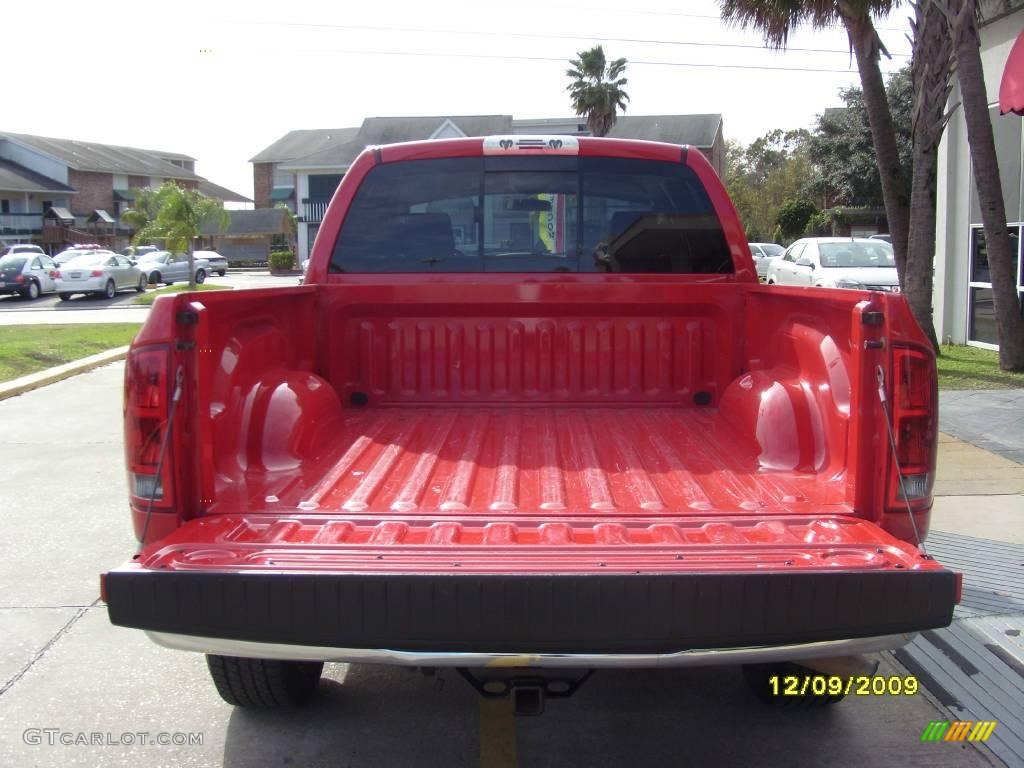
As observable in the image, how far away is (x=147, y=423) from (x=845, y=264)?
54.4 feet

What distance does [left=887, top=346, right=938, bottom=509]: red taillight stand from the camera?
10.1 feet

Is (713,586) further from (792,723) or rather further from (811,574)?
(792,723)

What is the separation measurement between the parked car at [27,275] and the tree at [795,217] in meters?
31.7

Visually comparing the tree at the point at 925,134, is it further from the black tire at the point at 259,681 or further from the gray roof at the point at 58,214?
the gray roof at the point at 58,214

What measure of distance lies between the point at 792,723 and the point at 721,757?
0.45 m

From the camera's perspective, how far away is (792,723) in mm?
3988

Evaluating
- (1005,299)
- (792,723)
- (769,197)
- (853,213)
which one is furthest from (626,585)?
(769,197)

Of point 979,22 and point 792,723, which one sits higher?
point 979,22

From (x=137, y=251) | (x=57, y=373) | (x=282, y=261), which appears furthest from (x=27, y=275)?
(x=57, y=373)

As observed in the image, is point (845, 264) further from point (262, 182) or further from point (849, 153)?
point (262, 182)

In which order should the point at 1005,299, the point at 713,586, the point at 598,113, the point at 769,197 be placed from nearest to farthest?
the point at 713,586 → the point at 1005,299 → the point at 598,113 → the point at 769,197

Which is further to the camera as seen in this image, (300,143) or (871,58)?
(300,143)
